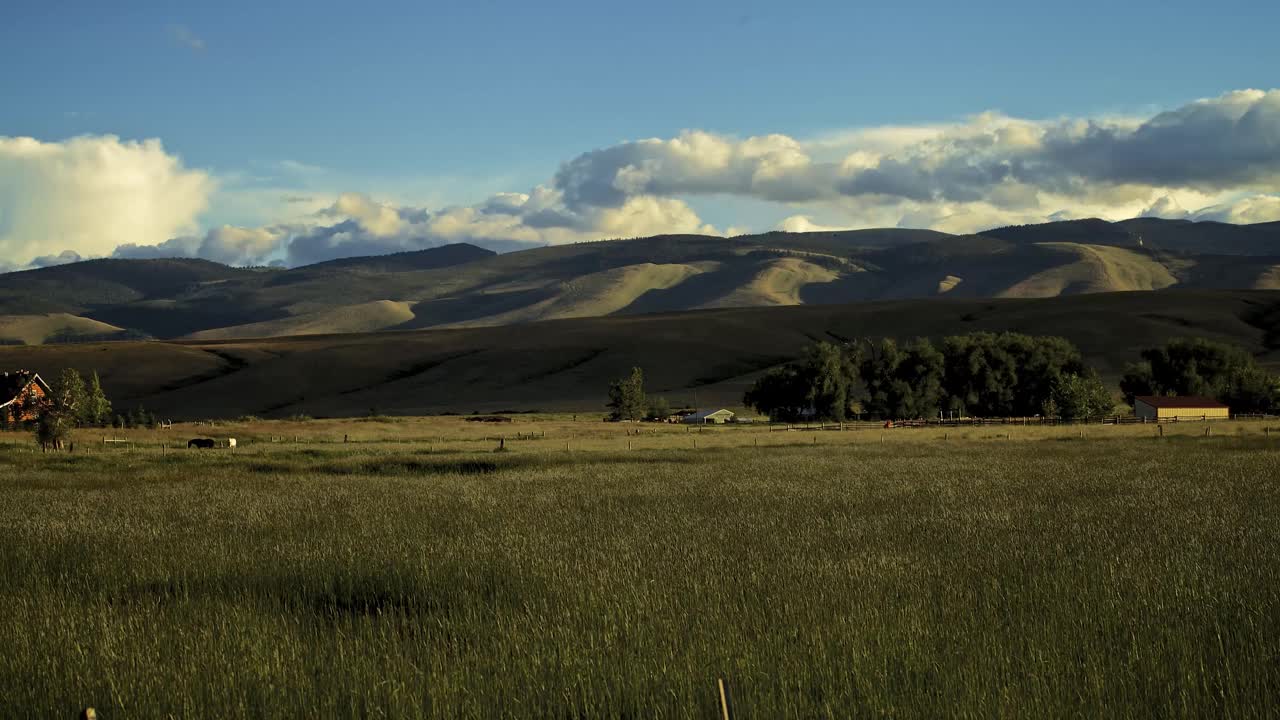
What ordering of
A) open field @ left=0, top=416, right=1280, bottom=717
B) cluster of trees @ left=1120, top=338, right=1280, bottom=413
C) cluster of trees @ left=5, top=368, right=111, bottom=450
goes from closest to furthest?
open field @ left=0, top=416, right=1280, bottom=717 → cluster of trees @ left=5, top=368, right=111, bottom=450 → cluster of trees @ left=1120, top=338, right=1280, bottom=413

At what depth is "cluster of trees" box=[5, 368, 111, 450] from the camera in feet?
201

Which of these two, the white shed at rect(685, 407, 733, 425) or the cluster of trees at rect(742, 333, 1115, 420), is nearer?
the cluster of trees at rect(742, 333, 1115, 420)

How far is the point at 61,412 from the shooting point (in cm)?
7050

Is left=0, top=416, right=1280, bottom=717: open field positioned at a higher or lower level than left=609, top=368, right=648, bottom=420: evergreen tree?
lower

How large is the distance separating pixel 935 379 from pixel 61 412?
7287cm

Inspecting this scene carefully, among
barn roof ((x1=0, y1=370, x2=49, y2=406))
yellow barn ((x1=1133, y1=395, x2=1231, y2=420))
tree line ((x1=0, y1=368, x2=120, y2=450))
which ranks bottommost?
yellow barn ((x1=1133, y1=395, x2=1231, y2=420))

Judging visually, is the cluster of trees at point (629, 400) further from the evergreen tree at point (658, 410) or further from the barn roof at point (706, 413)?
the barn roof at point (706, 413)

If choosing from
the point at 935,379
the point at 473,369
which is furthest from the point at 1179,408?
the point at 473,369

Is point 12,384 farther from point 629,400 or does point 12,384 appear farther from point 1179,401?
point 1179,401

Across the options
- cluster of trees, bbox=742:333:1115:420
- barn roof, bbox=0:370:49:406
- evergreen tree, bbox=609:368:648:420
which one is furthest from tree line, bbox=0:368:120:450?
cluster of trees, bbox=742:333:1115:420

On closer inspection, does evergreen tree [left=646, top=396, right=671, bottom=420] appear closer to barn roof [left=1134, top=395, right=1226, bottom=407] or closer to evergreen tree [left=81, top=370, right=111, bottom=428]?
barn roof [left=1134, top=395, right=1226, bottom=407]

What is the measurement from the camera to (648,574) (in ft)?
50.6

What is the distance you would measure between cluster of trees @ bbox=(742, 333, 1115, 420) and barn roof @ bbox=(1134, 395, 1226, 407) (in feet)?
30.4

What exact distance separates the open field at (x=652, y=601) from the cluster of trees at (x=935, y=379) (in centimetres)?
7525
